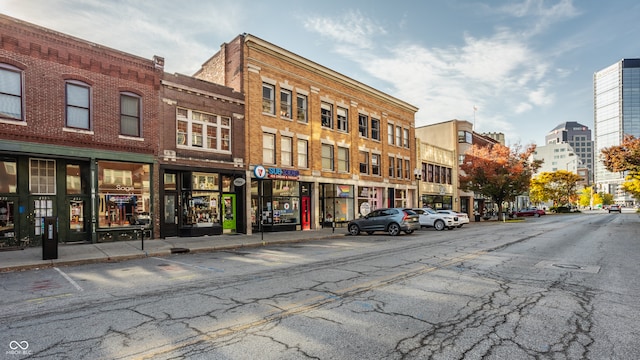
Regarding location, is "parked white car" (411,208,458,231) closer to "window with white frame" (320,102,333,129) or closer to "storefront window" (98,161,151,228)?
"window with white frame" (320,102,333,129)

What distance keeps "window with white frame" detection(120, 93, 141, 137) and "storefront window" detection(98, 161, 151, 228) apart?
5.18 feet

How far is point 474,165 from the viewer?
37531 mm

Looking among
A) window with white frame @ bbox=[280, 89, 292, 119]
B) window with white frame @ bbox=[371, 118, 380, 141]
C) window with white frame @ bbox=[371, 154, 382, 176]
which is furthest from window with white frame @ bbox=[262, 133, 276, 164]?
window with white frame @ bbox=[371, 118, 380, 141]

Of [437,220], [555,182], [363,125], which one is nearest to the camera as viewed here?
[437,220]

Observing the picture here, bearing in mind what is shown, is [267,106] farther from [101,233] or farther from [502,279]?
[502,279]

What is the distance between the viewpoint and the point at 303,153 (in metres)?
24.7

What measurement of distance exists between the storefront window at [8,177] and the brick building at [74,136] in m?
0.03

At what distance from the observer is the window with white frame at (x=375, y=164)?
3076 centimetres

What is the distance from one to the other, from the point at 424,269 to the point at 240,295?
485 cm

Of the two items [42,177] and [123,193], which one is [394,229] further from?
[42,177]

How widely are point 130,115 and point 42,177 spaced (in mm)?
4425

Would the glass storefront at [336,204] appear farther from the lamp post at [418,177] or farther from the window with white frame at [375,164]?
the lamp post at [418,177]

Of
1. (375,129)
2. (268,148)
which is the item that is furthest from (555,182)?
(268,148)

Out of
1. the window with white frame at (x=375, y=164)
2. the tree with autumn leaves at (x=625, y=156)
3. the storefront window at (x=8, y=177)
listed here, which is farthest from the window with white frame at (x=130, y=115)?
the tree with autumn leaves at (x=625, y=156)
